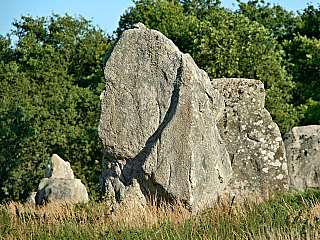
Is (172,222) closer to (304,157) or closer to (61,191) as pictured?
(304,157)

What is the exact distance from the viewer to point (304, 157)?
9.50 m

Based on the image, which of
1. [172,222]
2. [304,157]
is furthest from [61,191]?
[304,157]

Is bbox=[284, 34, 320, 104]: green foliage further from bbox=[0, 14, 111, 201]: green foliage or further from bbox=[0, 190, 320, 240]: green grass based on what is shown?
bbox=[0, 190, 320, 240]: green grass

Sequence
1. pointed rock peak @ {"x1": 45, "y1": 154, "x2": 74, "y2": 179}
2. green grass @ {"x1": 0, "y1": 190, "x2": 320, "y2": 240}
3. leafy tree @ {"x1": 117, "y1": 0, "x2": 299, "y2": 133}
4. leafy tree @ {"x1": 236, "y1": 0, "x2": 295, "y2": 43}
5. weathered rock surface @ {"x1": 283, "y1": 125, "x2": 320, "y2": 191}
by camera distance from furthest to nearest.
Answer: leafy tree @ {"x1": 236, "y1": 0, "x2": 295, "y2": 43} < leafy tree @ {"x1": 117, "y1": 0, "x2": 299, "y2": 133} < pointed rock peak @ {"x1": 45, "y1": 154, "x2": 74, "y2": 179} < weathered rock surface @ {"x1": 283, "y1": 125, "x2": 320, "y2": 191} < green grass @ {"x1": 0, "y1": 190, "x2": 320, "y2": 240}

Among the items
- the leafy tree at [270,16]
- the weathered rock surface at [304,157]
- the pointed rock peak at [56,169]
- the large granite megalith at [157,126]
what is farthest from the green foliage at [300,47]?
the large granite megalith at [157,126]

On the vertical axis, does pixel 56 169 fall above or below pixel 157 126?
below

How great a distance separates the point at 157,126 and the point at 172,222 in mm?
1829

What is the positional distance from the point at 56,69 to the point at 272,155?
48.5 feet

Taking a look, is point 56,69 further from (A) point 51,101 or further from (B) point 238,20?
(B) point 238,20

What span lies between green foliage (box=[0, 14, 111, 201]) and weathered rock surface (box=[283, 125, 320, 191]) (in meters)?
7.74

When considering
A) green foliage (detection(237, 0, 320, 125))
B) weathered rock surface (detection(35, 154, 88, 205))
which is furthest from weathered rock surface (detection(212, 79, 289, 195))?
green foliage (detection(237, 0, 320, 125))

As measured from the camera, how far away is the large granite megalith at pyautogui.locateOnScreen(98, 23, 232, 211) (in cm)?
703

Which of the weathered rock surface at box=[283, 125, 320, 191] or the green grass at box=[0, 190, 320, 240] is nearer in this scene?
the green grass at box=[0, 190, 320, 240]

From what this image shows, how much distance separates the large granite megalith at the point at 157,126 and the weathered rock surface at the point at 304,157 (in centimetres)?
233
